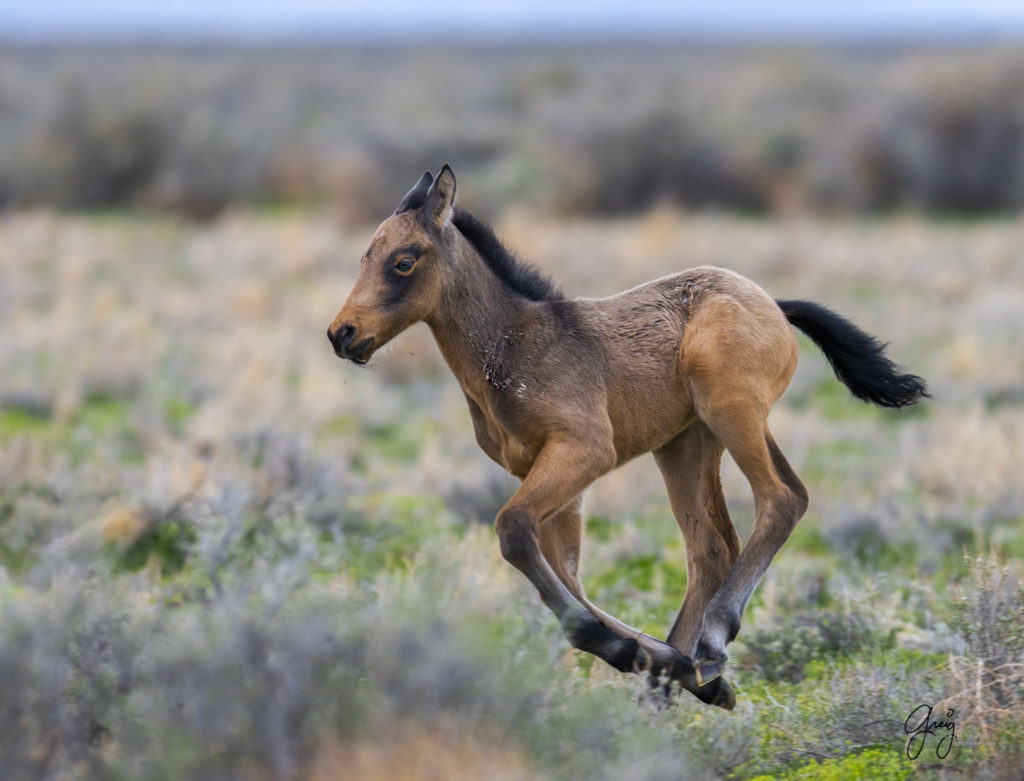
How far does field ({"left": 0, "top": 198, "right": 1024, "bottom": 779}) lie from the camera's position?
12.6 feet

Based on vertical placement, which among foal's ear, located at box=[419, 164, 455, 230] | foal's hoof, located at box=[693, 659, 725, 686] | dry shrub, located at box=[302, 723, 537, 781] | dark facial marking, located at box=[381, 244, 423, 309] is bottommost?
foal's hoof, located at box=[693, 659, 725, 686]

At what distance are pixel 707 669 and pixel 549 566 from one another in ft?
2.45

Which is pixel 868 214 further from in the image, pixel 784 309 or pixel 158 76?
pixel 784 309

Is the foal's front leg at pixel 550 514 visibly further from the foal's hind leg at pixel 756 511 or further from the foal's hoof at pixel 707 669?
the foal's hind leg at pixel 756 511

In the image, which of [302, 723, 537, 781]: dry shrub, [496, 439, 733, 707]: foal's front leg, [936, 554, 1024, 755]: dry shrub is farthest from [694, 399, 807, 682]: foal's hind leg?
[302, 723, 537, 781]: dry shrub

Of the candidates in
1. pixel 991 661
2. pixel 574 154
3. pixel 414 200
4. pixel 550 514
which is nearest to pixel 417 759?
pixel 550 514

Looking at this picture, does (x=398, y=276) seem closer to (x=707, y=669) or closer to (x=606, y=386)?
(x=606, y=386)

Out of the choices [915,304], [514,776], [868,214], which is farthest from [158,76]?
[514,776]

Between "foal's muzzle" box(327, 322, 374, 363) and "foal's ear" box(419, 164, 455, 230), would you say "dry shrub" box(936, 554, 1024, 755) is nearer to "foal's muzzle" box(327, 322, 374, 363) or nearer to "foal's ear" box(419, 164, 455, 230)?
"foal's muzzle" box(327, 322, 374, 363)

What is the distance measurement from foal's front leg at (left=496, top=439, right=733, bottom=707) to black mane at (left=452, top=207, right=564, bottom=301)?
0.87 m

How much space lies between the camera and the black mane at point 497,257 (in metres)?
5.42

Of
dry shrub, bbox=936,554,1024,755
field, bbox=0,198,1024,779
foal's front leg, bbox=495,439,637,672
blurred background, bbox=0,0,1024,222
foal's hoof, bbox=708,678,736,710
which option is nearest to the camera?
field, bbox=0,198,1024,779

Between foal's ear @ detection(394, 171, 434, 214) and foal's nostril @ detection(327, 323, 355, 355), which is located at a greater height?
Answer: foal's ear @ detection(394, 171, 434, 214)

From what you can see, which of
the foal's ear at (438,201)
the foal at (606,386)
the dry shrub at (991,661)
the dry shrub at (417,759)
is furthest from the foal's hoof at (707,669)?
the foal's ear at (438,201)
